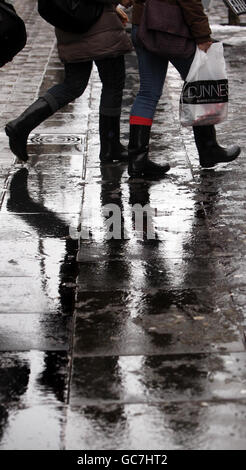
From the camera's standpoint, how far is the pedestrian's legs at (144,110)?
7.02 meters

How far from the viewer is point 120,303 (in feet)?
16.0

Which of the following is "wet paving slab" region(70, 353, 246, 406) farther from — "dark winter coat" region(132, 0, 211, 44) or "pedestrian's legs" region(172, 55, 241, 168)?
"pedestrian's legs" region(172, 55, 241, 168)

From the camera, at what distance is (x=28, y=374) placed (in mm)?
4113

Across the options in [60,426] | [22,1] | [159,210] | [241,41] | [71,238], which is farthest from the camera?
[22,1]

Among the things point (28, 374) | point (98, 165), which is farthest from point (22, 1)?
→ point (28, 374)

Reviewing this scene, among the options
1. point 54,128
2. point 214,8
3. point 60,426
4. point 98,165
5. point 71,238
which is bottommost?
point 60,426

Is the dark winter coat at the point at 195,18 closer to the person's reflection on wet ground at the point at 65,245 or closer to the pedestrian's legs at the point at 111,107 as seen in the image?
the pedestrian's legs at the point at 111,107

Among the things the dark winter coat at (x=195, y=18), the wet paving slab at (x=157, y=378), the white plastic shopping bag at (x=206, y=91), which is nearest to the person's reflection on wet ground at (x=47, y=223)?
the wet paving slab at (x=157, y=378)

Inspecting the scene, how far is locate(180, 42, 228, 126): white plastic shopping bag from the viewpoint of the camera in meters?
7.02

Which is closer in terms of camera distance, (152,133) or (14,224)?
(14,224)

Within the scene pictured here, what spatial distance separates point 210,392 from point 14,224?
259 centimetres

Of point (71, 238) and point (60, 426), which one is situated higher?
point (71, 238)

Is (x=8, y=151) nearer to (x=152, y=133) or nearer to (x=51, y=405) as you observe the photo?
(x=152, y=133)

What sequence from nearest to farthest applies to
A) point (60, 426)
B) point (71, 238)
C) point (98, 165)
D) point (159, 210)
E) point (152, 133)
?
point (60, 426), point (71, 238), point (159, 210), point (98, 165), point (152, 133)
